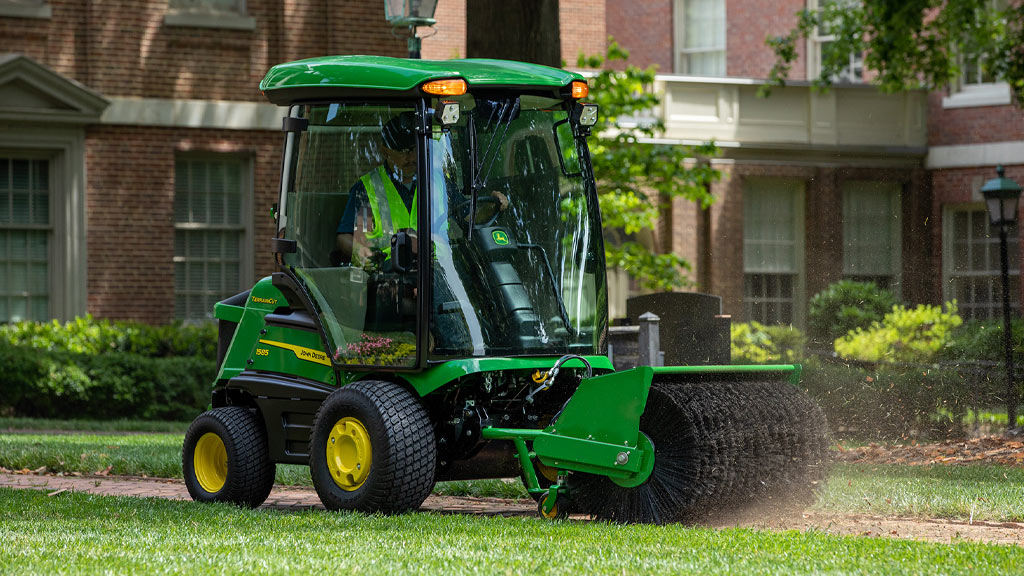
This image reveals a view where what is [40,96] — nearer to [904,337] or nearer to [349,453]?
[904,337]

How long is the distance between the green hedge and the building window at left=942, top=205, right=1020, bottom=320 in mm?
11602

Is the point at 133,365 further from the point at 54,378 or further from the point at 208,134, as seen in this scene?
the point at 208,134

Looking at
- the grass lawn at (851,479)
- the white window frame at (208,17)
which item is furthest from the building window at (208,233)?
the grass lawn at (851,479)

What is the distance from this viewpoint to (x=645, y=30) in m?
25.6

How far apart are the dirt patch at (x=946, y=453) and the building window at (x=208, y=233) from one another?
9.85 meters

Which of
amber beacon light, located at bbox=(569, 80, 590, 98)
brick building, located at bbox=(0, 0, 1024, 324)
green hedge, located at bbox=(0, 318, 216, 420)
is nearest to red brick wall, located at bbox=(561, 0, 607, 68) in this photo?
brick building, located at bbox=(0, 0, 1024, 324)

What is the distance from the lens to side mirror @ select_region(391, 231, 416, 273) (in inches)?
294

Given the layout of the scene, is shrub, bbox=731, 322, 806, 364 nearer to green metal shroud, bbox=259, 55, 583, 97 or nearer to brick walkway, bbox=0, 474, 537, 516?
brick walkway, bbox=0, 474, 537, 516

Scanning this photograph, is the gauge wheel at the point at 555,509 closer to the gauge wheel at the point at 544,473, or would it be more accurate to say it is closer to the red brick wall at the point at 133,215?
the gauge wheel at the point at 544,473

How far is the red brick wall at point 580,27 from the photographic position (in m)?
21.2

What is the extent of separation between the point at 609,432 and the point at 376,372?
1419mm

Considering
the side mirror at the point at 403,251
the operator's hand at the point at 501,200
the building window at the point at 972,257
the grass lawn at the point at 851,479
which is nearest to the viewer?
the side mirror at the point at 403,251

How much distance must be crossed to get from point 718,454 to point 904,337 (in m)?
11.3

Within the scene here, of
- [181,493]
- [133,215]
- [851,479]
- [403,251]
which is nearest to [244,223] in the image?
[133,215]
